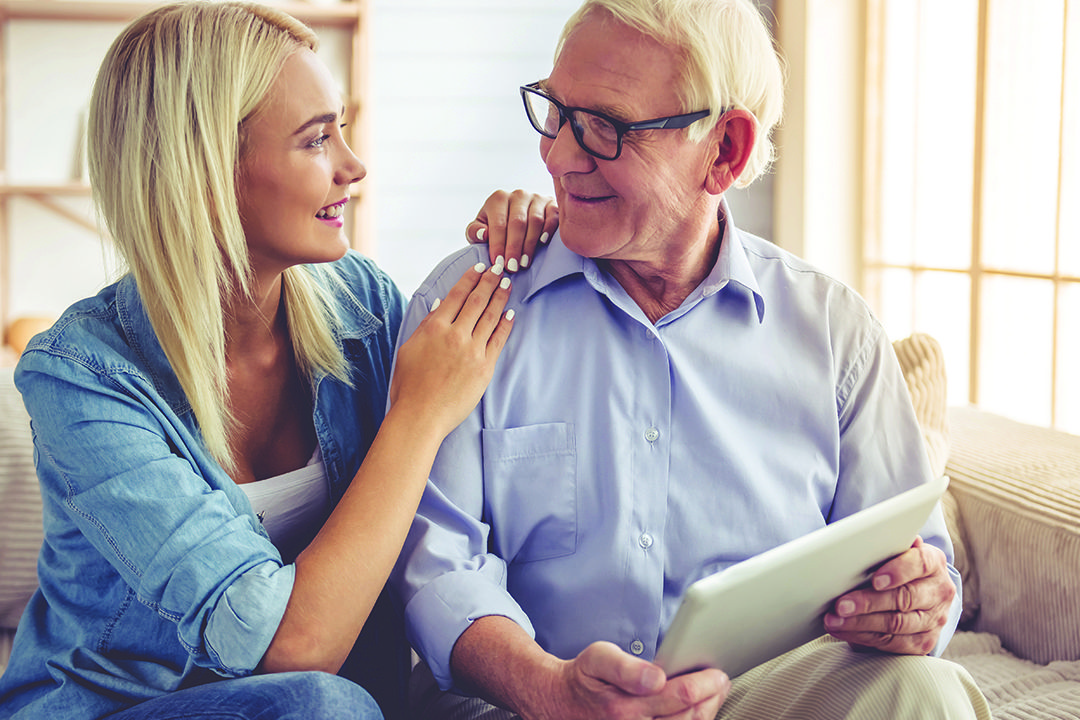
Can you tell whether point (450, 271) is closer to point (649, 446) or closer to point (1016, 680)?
point (649, 446)

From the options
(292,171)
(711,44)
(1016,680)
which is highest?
(711,44)

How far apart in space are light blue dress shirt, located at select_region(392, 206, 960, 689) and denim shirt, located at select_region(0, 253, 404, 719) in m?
0.24

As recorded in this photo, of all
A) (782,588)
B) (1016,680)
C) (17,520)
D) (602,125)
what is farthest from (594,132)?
(17,520)

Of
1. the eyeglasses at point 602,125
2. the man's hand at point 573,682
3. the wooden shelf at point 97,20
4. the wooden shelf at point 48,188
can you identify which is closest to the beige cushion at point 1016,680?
the man's hand at point 573,682

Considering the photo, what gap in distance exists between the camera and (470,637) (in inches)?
43.3

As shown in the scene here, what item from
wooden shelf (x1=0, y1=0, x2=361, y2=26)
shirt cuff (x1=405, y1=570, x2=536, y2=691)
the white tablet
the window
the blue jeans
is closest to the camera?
the white tablet

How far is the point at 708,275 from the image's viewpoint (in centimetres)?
132

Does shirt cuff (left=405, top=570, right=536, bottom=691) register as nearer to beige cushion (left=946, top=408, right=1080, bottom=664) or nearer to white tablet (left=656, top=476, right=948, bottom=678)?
white tablet (left=656, top=476, right=948, bottom=678)

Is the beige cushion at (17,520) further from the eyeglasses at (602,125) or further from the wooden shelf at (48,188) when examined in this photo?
the wooden shelf at (48,188)

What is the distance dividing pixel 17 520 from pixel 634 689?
117cm

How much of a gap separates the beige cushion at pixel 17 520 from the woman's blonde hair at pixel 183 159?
0.53 metres

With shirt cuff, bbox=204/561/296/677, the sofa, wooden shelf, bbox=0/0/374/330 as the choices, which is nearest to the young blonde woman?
shirt cuff, bbox=204/561/296/677

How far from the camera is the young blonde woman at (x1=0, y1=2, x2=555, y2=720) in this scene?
1.05 meters

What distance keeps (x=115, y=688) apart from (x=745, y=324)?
3.12 ft
